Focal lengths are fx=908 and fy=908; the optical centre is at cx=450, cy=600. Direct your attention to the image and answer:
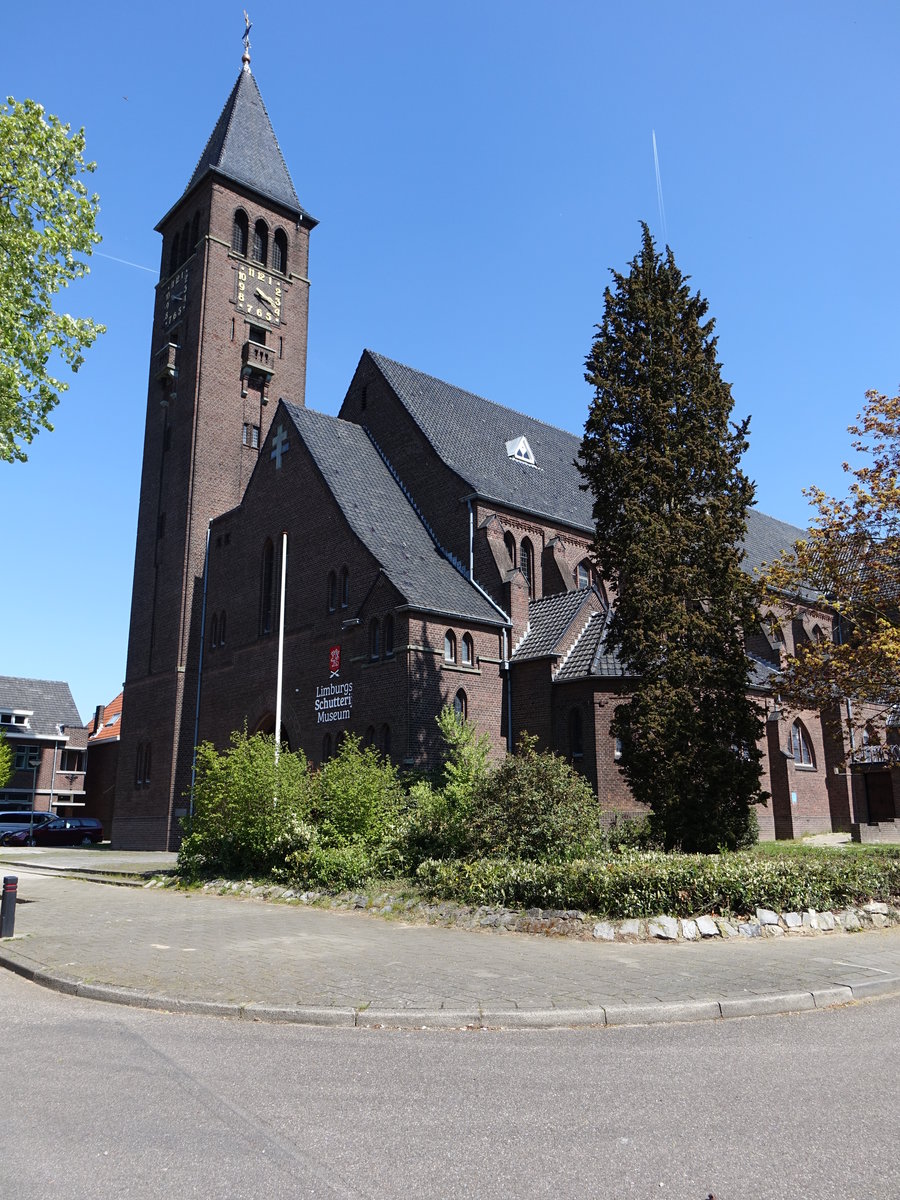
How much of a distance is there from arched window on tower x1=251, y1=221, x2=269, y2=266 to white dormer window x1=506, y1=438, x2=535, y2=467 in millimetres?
14896

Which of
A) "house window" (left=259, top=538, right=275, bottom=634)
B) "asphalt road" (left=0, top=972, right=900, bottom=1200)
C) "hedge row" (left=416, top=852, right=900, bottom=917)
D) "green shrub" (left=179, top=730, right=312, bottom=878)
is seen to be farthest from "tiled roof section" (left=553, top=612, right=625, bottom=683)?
"asphalt road" (left=0, top=972, right=900, bottom=1200)

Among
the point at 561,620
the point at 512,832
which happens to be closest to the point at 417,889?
the point at 512,832

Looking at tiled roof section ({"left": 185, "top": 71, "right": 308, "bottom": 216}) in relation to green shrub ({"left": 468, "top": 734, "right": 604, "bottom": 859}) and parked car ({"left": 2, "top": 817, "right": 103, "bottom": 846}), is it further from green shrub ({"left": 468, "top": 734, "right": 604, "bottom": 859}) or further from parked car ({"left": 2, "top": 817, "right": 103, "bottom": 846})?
green shrub ({"left": 468, "top": 734, "right": 604, "bottom": 859})

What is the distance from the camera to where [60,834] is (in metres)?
47.3

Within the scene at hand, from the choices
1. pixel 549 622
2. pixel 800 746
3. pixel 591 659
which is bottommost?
pixel 800 746

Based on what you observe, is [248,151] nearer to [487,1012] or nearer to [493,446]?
[493,446]

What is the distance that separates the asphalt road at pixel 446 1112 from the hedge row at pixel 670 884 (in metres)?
4.57

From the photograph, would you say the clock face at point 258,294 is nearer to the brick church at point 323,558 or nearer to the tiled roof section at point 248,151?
the brick church at point 323,558

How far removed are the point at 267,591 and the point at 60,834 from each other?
23.0 metres

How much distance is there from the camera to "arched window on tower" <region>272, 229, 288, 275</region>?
1642 inches

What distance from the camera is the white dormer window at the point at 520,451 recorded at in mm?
36312

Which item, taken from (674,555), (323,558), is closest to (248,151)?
(323,558)

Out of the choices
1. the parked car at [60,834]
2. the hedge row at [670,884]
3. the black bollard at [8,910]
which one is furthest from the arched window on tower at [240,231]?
the black bollard at [8,910]

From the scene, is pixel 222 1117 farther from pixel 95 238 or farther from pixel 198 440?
pixel 198 440
